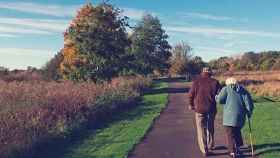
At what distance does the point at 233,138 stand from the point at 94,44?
30.0m

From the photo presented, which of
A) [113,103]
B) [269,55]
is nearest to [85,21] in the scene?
[113,103]

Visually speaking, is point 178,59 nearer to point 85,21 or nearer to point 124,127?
point 85,21

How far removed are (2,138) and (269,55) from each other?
110 metres

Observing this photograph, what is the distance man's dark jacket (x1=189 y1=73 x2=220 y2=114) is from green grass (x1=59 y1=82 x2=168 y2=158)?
2.13 m

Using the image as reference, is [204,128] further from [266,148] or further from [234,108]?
[266,148]

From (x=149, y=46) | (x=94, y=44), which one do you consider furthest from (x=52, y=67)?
(x=94, y=44)

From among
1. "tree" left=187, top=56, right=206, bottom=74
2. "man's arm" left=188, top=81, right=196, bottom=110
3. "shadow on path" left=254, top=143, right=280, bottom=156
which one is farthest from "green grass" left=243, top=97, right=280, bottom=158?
"tree" left=187, top=56, right=206, bottom=74

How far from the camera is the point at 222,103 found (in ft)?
39.2

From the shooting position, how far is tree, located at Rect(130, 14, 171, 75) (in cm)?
6725

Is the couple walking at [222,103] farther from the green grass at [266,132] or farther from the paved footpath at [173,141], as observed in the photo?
the green grass at [266,132]

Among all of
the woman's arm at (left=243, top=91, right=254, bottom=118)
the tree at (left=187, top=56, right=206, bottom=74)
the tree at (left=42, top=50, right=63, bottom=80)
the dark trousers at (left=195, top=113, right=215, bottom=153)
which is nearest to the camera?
the woman's arm at (left=243, top=91, right=254, bottom=118)

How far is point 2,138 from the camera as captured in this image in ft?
42.1

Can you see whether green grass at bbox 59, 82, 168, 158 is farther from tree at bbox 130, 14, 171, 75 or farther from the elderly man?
tree at bbox 130, 14, 171, 75

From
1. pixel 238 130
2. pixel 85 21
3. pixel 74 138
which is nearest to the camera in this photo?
pixel 238 130
